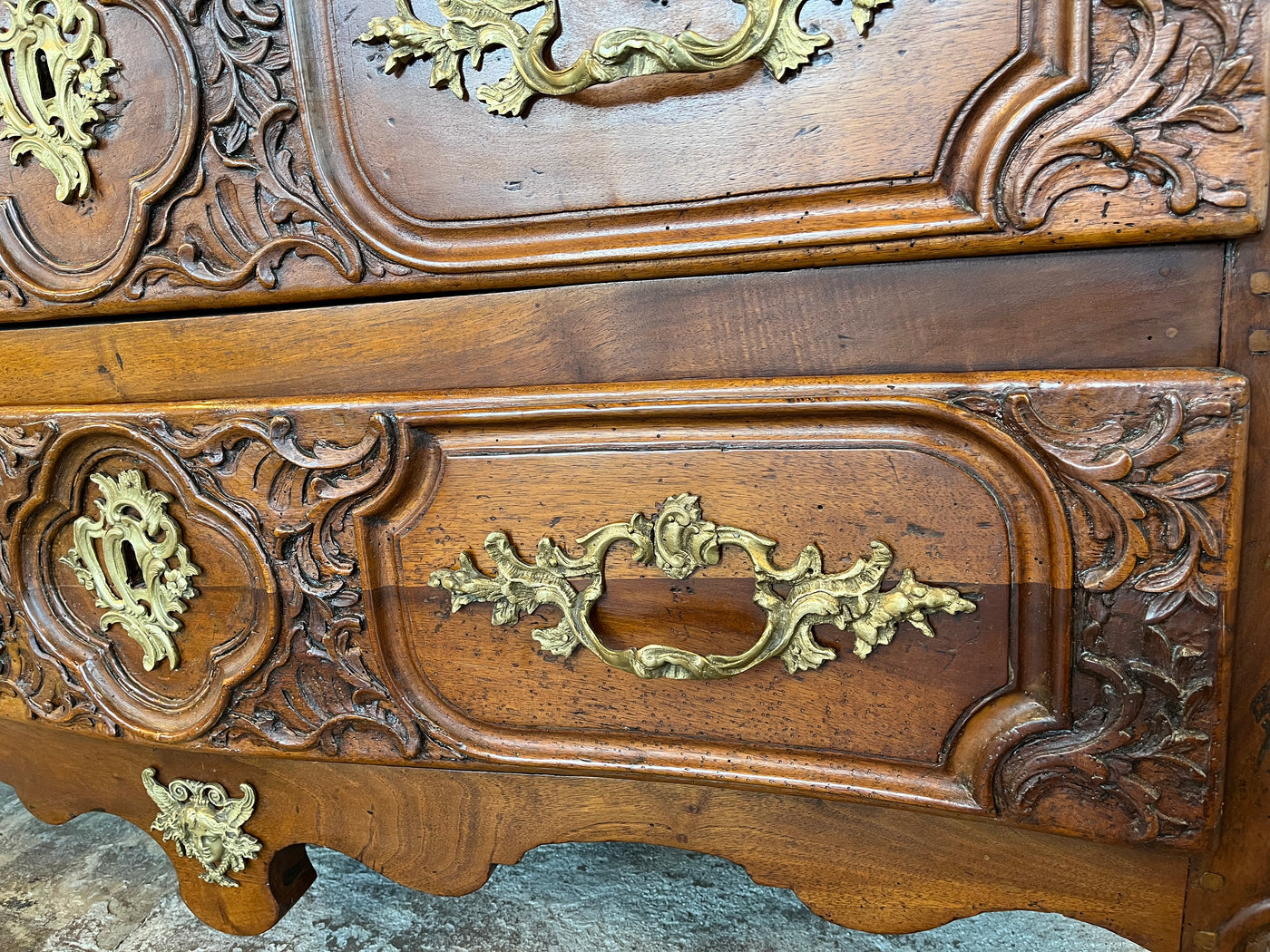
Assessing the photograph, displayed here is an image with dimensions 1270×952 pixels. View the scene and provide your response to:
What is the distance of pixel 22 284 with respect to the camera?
1.66 ft

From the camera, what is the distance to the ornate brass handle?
1.37 ft

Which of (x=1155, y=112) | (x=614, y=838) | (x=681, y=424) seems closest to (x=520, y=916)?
(x=614, y=838)

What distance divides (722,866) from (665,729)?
30cm

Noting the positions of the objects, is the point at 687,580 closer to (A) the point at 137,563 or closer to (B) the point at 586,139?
(B) the point at 586,139

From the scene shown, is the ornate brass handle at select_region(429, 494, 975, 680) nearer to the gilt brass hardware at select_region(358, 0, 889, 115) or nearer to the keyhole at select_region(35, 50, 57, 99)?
the gilt brass hardware at select_region(358, 0, 889, 115)

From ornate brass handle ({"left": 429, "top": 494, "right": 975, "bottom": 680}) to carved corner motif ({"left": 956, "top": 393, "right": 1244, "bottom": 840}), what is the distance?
0.23 feet

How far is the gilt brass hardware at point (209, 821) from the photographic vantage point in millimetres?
587

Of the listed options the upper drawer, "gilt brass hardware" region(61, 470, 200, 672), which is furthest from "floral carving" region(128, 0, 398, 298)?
"gilt brass hardware" region(61, 470, 200, 672)

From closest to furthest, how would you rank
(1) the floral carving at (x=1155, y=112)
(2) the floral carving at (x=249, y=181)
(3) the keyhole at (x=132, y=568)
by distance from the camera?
(1) the floral carving at (x=1155, y=112) < (2) the floral carving at (x=249, y=181) < (3) the keyhole at (x=132, y=568)

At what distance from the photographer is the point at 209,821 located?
1.94ft

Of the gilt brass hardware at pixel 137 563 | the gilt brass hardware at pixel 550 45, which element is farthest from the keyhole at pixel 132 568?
the gilt brass hardware at pixel 550 45

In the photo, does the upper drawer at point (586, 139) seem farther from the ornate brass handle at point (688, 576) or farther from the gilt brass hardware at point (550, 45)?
the ornate brass handle at point (688, 576)

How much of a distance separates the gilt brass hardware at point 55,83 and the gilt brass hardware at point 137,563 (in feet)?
0.62

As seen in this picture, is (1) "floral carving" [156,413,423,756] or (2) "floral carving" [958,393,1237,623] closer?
(2) "floral carving" [958,393,1237,623]
